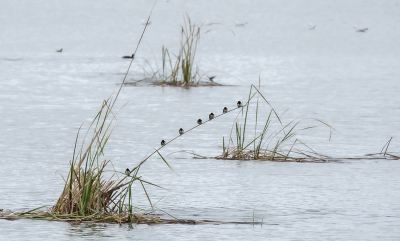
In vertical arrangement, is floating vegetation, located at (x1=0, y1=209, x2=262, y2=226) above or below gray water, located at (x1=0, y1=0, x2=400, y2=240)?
below

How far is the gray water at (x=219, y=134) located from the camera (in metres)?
4.33

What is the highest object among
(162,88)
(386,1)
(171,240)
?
(386,1)

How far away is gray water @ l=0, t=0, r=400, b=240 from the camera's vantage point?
4332 millimetres

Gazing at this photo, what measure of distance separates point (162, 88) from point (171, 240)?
9.59 meters

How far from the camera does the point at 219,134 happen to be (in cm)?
820

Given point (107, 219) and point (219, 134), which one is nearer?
point (107, 219)

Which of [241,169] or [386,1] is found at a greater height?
[386,1]

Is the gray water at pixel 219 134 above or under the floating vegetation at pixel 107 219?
above

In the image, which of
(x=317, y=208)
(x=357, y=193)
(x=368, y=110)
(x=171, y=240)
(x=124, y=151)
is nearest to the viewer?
(x=171, y=240)

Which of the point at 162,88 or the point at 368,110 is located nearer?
the point at 368,110

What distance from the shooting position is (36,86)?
532 inches

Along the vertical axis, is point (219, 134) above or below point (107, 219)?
above

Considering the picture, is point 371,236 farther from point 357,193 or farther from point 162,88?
point 162,88

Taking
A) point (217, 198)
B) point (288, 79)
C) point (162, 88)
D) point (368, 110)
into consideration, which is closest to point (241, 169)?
point (217, 198)
